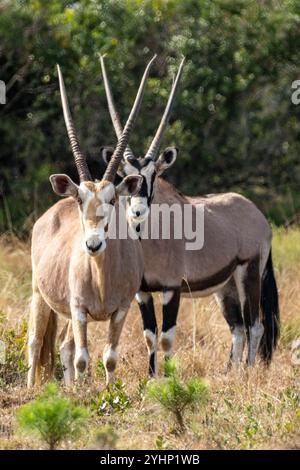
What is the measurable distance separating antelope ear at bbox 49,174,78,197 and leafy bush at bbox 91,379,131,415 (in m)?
1.20

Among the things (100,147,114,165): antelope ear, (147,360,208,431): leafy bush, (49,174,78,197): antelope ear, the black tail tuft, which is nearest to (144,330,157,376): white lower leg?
the black tail tuft

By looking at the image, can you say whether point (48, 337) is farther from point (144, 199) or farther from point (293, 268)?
point (293, 268)

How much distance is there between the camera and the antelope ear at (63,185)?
7.12 metres

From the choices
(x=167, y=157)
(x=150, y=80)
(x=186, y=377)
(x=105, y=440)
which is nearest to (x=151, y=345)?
(x=186, y=377)

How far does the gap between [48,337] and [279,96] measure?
787 centimetres

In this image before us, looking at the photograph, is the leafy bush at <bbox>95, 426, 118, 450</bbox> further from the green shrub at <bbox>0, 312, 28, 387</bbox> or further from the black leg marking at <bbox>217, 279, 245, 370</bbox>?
the black leg marking at <bbox>217, 279, 245, 370</bbox>

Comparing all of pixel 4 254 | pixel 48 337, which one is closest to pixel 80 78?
pixel 4 254

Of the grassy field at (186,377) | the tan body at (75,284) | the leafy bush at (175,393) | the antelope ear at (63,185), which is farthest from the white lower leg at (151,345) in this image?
the leafy bush at (175,393)

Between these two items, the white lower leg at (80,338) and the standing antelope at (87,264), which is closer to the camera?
the standing antelope at (87,264)

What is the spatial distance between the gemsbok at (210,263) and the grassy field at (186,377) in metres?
0.23

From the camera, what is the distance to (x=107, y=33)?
14438mm

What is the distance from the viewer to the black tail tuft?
30.0ft

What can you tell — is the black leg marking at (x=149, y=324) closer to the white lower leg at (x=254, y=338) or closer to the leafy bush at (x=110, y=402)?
the white lower leg at (x=254, y=338)

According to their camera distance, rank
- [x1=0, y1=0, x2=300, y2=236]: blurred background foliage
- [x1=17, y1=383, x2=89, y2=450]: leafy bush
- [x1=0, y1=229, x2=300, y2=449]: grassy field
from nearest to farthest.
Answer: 1. [x1=17, y1=383, x2=89, y2=450]: leafy bush
2. [x1=0, y1=229, x2=300, y2=449]: grassy field
3. [x1=0, y1=0, x2=300, y2=236]: blurred background foliage
